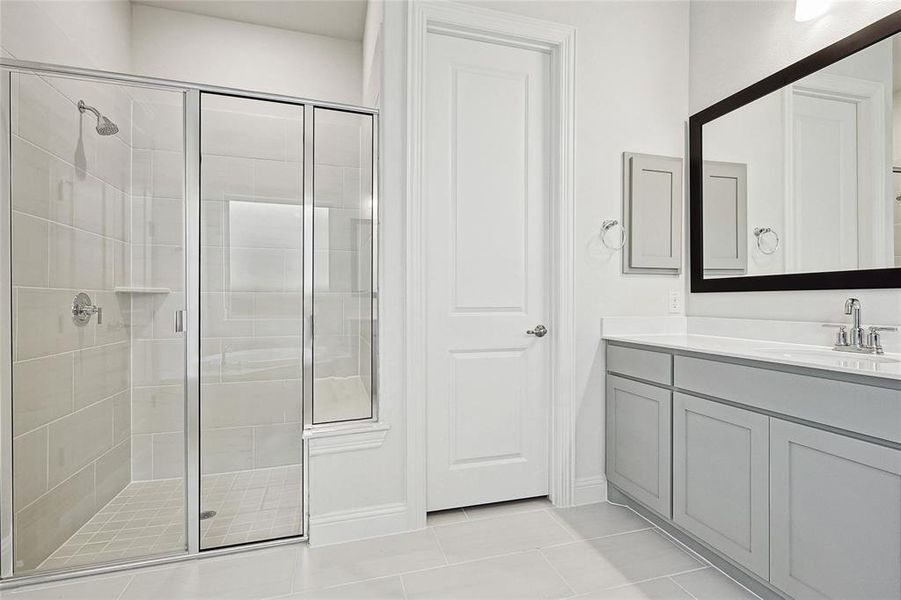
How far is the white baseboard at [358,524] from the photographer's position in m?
1.85

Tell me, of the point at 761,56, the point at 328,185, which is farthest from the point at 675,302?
the point at 328,185

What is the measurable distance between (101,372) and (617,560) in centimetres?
225

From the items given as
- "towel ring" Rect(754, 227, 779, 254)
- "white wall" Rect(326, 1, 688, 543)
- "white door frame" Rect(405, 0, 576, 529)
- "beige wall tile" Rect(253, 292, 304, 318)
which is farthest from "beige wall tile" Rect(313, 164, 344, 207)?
"towel ring" Rect(754, 227, 779, 254)

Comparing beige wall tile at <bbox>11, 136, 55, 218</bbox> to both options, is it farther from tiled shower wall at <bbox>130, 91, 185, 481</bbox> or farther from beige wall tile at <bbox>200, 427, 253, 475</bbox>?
beige wall tile at <bbox>200, 427, 253, 475</bbox>

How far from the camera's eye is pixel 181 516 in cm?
178

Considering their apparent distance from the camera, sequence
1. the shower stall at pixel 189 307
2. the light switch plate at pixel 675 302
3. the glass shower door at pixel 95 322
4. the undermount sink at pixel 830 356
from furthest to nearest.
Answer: the light switch plate at pixel 675 302
the shower stall at pixel 189 307
the glass shower door at pixel 95 322
the undermount sink at pixel 830 356

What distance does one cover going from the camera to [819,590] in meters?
1.29

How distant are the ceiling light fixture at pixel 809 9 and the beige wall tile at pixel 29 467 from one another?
3498 millimetres

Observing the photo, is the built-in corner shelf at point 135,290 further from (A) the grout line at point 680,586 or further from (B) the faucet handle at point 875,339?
(B) the faucet handle at point 875,339

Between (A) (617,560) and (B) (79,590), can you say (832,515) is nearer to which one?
(A) (617,560)

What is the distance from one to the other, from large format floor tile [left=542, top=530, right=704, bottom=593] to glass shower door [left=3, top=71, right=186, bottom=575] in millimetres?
1552

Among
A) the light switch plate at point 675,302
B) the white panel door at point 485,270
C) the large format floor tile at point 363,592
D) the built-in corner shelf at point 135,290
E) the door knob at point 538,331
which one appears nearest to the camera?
the large format floor tile at point 363,592

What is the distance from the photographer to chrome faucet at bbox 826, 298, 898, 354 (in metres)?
1.59

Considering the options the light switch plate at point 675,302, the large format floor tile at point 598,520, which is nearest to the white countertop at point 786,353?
the light switch plate at point 675,302
